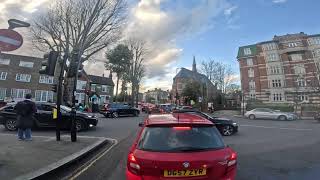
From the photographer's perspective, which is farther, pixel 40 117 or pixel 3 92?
pixel 3 92

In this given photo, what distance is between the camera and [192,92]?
67125 mm

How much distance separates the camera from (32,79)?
60.2m

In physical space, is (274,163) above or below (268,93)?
below

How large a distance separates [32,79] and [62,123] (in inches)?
1880

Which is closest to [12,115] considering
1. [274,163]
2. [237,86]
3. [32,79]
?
[274,163]

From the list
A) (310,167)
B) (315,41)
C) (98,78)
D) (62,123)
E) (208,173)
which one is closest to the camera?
(208,173)

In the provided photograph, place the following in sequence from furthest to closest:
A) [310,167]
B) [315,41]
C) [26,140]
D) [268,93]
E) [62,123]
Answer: [268,93] → [315,41] → [62,123] → [26,140] → [310,167]

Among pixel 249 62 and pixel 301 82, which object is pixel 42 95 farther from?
pixel 301 82

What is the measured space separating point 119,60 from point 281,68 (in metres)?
33.2

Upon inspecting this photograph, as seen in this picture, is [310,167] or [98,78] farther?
[98,78]

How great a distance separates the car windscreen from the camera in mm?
4695

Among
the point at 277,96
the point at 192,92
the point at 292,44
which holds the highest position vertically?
the point at 292,44

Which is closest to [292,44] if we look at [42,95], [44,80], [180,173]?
[44,80]

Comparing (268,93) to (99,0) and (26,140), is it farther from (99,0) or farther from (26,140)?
(26,140)
